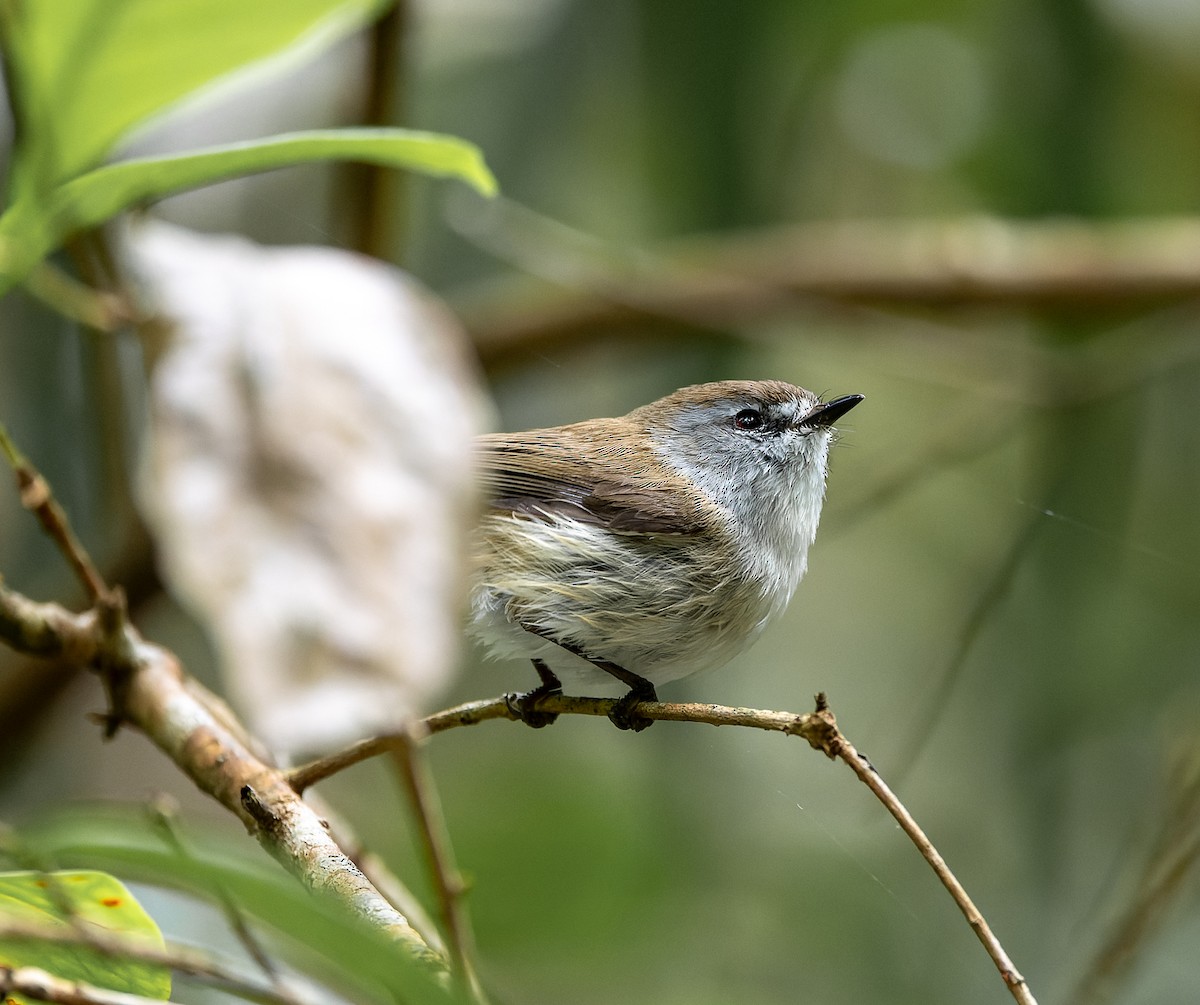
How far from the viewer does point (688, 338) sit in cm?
375

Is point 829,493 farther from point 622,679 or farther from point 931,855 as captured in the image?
point 931,855

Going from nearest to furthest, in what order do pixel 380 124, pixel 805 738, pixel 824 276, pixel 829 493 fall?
1. pixel 805 738
2. pixel 829 493
3. pixel 380 124
4. pixel 824 276

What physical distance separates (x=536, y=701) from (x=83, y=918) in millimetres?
732

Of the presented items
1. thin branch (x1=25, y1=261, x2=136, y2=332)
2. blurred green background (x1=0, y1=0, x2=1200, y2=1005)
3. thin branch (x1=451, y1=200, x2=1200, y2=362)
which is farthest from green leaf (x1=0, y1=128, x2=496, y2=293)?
thin branch (x1=451, y1=200, x2=1200, y2=362)

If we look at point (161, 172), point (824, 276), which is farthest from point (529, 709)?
point (824, 276)

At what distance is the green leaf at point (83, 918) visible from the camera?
1.18 m

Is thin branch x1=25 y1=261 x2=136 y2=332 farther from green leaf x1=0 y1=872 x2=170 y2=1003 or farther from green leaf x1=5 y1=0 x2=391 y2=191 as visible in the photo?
green leaf x1=0 y1=872 x2=170 y2=1003

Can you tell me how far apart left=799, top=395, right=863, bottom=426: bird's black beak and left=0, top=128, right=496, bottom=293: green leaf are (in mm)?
587

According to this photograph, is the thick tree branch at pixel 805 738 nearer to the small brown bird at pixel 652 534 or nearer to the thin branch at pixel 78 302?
the small brown bird at pixel 652 534

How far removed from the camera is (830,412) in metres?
1.84

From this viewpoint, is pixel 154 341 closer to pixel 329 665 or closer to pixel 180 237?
pixel 180 237

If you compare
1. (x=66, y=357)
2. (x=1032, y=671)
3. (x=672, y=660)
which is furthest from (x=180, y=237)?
(x=1032, y=671)

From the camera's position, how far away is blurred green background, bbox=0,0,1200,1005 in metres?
3.32

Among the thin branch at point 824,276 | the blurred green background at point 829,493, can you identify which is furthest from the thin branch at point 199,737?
the thin branch at point 824,276
